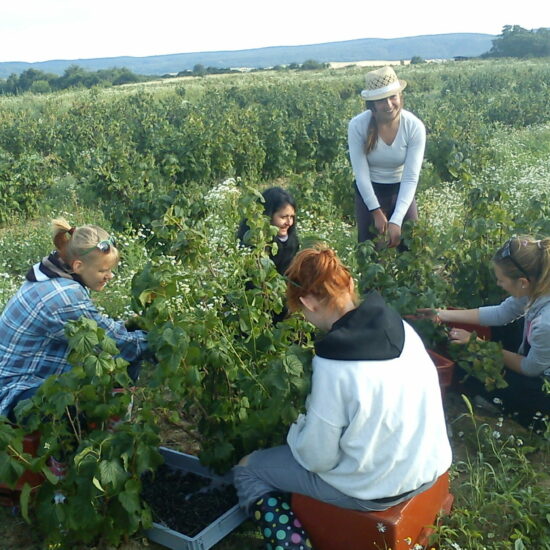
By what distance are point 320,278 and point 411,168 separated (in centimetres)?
246

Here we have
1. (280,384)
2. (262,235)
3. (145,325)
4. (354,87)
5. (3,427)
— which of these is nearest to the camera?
(280,384)

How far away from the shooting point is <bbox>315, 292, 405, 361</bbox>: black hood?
7.41 ft

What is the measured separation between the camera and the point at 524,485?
3076mm

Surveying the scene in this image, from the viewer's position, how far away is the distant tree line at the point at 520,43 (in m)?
59.5

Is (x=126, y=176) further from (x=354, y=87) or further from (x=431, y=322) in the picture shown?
(x=354, y=87)

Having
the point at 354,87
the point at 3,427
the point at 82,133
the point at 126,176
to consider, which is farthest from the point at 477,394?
the point at 354,87

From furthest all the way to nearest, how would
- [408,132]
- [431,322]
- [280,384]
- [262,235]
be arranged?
1. [408,132]
2. [431,322]
3. [262,235]
4. [280,384]

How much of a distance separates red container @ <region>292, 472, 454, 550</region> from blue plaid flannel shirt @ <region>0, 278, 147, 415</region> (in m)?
1.15

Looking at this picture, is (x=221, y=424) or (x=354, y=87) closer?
(x=221, y=424)

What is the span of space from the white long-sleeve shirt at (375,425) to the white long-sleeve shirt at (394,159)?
2310mm

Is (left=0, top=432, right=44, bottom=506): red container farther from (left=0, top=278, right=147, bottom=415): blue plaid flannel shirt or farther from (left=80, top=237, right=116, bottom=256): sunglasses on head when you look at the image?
(left=80, top=237, right=116, bottom=256): sunglasses on head

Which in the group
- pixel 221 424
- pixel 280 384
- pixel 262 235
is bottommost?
pixel 221 424

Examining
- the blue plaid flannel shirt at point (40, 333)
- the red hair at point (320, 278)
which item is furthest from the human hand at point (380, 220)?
the red hair at point (320, 278)

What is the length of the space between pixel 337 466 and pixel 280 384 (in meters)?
0.39
